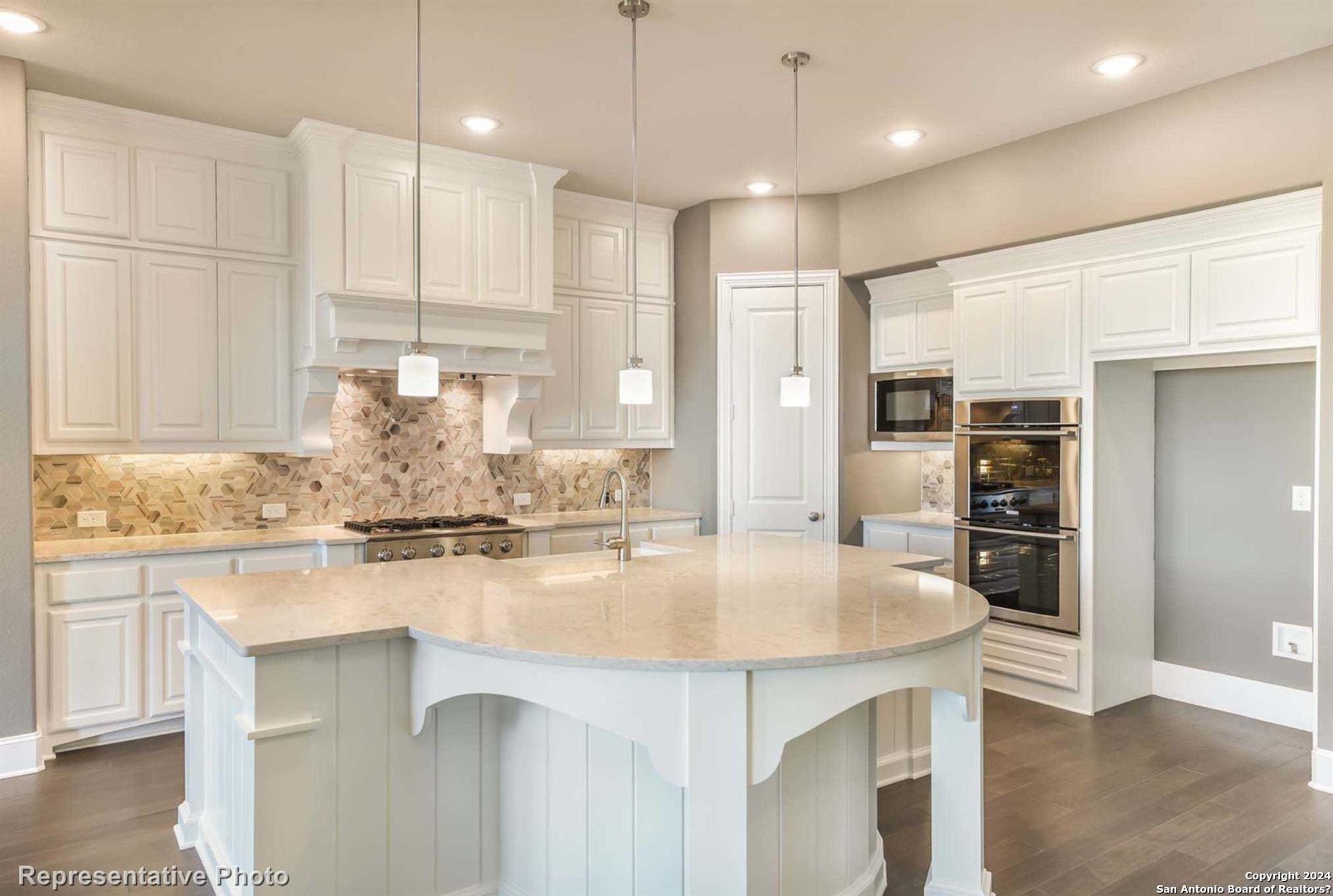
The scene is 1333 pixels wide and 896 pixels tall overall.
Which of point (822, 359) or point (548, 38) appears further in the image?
point (822, 359)

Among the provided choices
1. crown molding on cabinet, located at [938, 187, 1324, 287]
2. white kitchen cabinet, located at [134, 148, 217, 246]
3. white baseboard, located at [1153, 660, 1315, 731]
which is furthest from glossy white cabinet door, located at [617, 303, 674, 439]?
white baseboard, located at [1153, 660, 1315, 731]

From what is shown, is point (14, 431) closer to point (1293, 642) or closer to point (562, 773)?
point (562, 773)

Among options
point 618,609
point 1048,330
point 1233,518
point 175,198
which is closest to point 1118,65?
point 1048,330

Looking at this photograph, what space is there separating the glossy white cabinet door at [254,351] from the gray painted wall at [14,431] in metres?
0.82

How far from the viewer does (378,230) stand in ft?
14.1

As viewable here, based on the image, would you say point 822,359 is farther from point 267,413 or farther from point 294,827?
point 294,827

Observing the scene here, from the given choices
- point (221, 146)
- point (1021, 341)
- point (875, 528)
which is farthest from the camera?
point (875, 528)

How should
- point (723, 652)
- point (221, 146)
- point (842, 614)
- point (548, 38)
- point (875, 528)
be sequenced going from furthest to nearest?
1. point (875, 528)
2. point (221, 146)
3. point (548, 38)
4. point (842, 614)
5. point (723, 652)

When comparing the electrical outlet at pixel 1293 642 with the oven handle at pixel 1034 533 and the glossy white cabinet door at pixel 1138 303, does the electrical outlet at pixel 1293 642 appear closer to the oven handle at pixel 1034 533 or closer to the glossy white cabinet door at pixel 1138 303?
the oven handle at pixel 1034 533

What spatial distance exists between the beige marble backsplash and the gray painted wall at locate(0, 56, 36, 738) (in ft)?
1.17

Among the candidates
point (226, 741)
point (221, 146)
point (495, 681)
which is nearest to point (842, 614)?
point (495, 681)

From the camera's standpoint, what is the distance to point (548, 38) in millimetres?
3248

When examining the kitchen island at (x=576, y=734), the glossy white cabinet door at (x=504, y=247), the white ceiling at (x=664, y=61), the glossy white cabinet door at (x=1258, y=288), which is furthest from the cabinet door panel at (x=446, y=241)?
the glossy white cabinet door at (x=1258, y=288)

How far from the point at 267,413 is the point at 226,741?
90.1 inches
